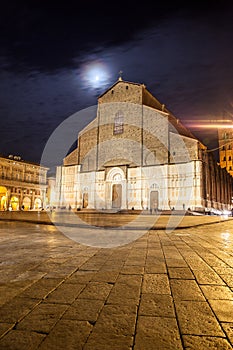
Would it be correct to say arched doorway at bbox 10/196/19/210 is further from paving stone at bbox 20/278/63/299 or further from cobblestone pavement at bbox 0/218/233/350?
paving stone at bbox 20/278/63/299

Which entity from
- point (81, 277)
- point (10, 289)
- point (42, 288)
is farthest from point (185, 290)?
point (10, 289)

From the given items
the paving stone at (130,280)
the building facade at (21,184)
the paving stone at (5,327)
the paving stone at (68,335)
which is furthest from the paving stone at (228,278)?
the building facade at (21,184)

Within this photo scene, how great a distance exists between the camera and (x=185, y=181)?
25.4m

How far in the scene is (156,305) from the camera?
76.9 inches

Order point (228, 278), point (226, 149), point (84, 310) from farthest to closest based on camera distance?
point (226, 149)
point (228, 278)
point (84, 310)

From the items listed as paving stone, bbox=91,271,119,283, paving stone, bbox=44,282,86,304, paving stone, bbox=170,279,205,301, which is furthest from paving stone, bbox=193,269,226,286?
paving stone, bbox=44,282,86,304

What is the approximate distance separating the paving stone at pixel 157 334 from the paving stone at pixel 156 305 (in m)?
0.09

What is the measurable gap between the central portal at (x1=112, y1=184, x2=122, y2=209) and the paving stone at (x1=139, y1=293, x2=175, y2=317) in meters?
27.5

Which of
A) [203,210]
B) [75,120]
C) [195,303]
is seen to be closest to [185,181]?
[203,210]

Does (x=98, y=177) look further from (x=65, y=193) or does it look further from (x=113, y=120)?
(x=113, y=120)

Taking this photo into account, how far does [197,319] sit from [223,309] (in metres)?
0.33

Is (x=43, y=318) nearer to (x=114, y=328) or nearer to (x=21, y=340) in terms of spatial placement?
(x=21, y=340)

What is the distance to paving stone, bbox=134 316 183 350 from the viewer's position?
1356 millimetres

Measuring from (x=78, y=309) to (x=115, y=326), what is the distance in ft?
1.30
